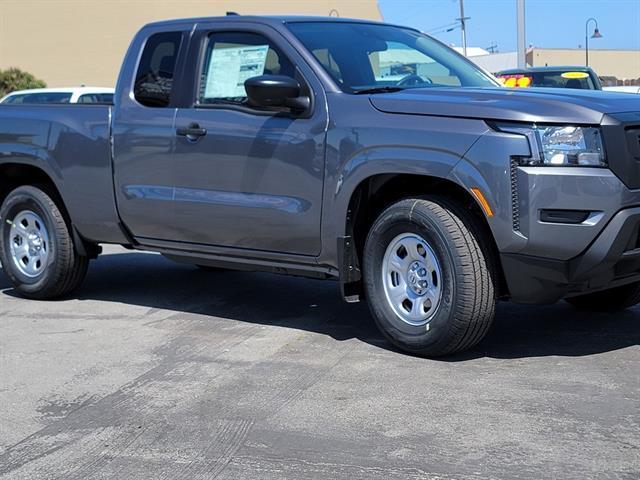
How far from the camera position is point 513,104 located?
196 inches

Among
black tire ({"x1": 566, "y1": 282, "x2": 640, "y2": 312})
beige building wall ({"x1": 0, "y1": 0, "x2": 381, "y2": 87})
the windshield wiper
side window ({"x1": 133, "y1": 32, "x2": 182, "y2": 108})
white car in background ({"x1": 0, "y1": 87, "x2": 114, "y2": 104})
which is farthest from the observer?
beige building wall ({"x1": 0, "y1": 0, "x2": 381, "y2": 87})

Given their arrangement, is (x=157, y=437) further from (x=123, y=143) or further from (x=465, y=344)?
(x=123, y=143)

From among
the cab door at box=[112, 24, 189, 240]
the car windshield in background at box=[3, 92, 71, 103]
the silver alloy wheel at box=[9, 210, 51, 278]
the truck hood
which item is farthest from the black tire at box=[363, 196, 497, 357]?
the car windshield in background at box=[3, 92, 71, 103]

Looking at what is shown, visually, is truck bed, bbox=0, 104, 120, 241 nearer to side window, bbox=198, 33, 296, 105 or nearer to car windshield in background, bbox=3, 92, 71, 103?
side window, bbox=198, 33, 296, 105

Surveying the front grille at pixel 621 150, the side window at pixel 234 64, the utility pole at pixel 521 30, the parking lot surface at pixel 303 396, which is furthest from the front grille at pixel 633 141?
the utility pole at pixel 521 30

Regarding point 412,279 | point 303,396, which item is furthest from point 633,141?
point 303,396

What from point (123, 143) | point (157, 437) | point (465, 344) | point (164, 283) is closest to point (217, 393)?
point (157, 437)

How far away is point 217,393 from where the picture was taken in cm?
495

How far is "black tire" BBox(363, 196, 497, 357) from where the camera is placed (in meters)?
5.11

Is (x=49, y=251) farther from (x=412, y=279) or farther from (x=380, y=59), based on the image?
(x=412, y=279)

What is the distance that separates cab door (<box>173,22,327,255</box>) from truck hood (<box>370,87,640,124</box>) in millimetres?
560

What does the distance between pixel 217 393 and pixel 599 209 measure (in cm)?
209

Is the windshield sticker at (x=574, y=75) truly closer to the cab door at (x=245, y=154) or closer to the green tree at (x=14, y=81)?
the cab door at (x=245, y=154)

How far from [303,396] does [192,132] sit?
2.13 m
